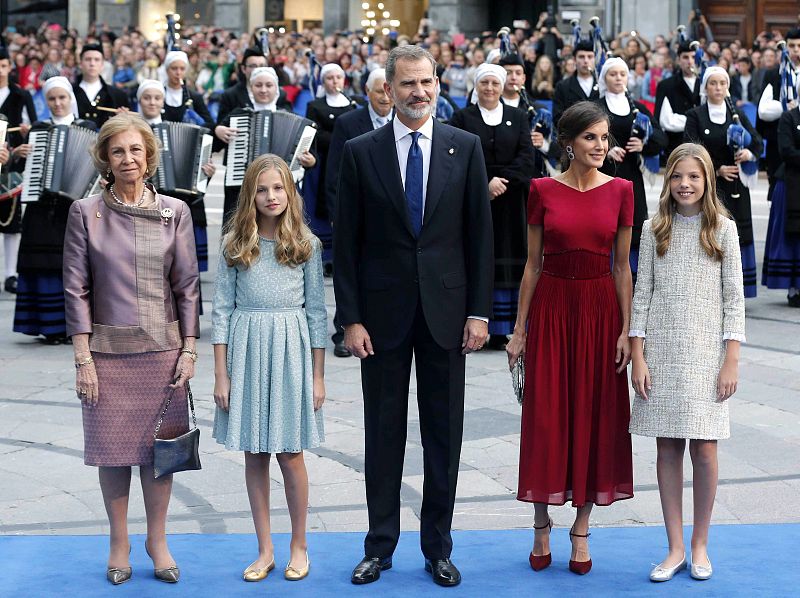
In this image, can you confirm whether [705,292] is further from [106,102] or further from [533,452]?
[106,102]

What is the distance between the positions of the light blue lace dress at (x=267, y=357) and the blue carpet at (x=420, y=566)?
499 millimetres

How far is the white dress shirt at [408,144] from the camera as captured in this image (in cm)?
533

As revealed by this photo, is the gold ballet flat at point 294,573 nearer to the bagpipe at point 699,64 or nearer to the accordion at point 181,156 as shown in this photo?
the accordion at point 181,156

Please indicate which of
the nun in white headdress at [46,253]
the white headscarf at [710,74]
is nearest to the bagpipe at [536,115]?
the white headscarf at [710,74]

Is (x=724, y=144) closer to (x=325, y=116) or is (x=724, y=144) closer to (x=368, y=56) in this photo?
(x=325, y=116)

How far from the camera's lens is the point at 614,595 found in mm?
5211

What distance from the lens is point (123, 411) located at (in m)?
5.34

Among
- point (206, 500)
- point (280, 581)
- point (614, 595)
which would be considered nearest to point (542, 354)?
point (614, 595)

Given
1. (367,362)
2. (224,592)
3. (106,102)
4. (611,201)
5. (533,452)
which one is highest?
(106,102)

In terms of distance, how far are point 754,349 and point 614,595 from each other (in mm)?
4916

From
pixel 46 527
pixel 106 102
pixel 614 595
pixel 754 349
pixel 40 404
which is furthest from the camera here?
pixel 106 102

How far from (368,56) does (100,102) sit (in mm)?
12807

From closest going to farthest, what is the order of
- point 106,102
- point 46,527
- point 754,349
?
point 46,527
point 754,349
point 106,102

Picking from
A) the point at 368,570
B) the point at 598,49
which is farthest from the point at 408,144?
the point at 598,49
